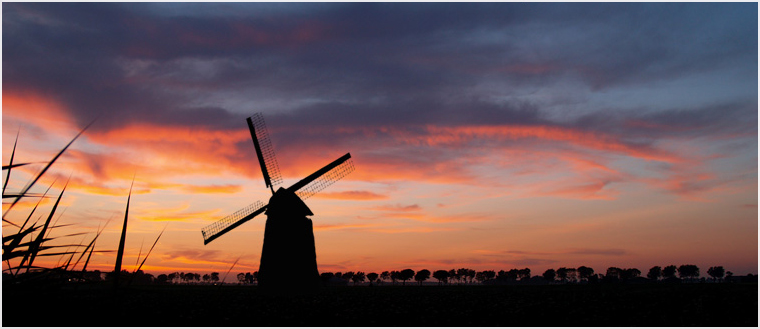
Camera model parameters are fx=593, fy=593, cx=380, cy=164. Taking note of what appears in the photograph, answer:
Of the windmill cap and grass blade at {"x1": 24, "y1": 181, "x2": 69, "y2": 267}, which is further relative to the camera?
the windmill cap

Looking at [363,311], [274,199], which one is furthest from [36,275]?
[274,199]

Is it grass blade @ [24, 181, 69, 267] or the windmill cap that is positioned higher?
the windmill cap

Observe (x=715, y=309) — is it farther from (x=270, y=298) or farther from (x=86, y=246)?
(x=86, y=246)

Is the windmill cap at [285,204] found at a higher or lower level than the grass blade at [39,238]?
higher

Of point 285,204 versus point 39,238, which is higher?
point 285,204

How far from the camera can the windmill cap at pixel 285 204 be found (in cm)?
3681

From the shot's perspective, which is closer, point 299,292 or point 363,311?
point 363,311

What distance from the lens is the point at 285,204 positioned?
3681 centimetres

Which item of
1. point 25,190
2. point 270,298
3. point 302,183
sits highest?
point 302,183

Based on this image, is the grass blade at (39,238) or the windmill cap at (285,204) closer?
the grass blade at (39,238)

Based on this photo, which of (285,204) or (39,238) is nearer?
(39,238)

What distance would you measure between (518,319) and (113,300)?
25069mm

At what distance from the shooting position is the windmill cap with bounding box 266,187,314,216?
36812mm

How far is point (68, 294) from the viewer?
12.8 feet
